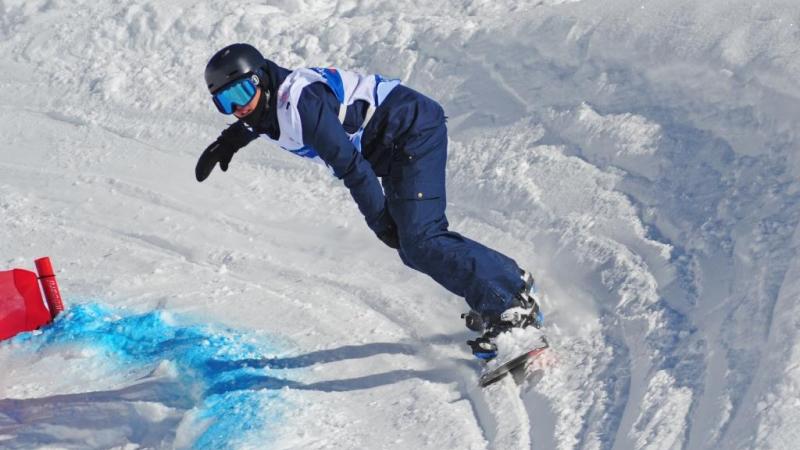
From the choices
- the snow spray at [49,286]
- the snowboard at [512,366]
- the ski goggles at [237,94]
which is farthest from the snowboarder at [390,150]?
the snow spray at [49,286]

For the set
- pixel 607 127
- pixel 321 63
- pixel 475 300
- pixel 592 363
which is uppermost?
pixel 321 63

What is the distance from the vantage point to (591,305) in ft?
15.0

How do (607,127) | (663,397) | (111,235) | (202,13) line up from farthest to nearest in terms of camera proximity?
(202,13), (111,235), (607,127), (663,397)

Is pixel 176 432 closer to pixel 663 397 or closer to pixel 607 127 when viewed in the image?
pixel 663 397

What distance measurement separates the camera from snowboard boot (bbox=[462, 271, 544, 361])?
13.8 ft

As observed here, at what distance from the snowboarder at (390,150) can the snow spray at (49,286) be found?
1.49 m

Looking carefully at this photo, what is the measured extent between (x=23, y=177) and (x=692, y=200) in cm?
459

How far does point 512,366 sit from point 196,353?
155 centimetres

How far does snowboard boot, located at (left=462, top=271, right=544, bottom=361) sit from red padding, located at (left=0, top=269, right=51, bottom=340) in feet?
7.50

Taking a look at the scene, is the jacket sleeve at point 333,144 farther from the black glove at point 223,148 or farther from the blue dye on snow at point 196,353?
the blue dye on snow at point 196,353

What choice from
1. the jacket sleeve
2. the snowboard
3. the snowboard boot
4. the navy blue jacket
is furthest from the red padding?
the snowboard

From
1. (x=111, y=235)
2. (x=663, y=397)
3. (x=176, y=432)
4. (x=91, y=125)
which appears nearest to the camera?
(x=663, y=397)

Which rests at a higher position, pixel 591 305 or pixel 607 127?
pixel 607 127

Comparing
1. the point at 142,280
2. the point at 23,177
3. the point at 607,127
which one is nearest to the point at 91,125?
the point at 23,177
